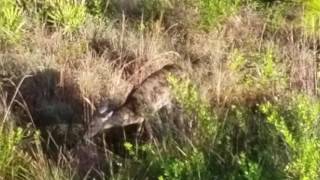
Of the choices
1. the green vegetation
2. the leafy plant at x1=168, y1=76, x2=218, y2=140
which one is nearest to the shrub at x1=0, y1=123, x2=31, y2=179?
the green vegetation

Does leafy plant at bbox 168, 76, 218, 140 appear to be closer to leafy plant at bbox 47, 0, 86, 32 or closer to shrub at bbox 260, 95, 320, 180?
shrub at bbox 260, 95, 320, 180

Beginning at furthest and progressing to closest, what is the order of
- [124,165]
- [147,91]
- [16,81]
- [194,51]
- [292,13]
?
[292,13] → [194,51] → [16,81] → [147,91] → [124,165]

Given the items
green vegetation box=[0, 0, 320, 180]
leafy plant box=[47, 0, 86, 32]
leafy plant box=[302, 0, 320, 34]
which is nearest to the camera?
green vegetation box=[0, 0, 320, 180]

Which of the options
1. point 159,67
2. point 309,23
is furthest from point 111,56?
point 309,23

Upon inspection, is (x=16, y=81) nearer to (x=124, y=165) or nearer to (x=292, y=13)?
(x=124, y=165)

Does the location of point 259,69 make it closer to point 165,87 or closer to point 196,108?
point 165,87

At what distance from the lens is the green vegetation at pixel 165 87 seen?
4.51m

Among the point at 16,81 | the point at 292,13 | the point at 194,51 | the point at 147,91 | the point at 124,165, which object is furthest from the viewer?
the point at 292,13

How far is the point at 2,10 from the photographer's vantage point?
21.1 ft

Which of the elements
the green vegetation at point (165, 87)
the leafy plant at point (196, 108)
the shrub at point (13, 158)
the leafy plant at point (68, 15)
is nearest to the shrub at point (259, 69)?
the green vegetation at point (165, 87)

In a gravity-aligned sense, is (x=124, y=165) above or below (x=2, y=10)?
below

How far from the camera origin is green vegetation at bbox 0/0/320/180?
178 inches

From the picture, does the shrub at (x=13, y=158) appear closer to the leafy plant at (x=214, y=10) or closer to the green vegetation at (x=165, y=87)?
the green vegetation at (x=165, y=87)

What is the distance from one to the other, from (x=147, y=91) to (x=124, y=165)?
2.45ft
